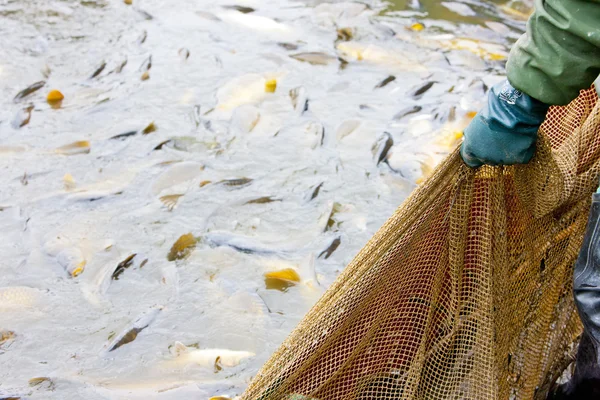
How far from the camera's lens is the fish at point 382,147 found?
4090mm

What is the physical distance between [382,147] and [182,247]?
1.44 metres

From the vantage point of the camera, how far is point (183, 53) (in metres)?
5.18

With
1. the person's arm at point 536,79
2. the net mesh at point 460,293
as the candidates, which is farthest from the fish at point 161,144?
the person's arm at point 536,79

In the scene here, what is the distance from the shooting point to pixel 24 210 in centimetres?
356

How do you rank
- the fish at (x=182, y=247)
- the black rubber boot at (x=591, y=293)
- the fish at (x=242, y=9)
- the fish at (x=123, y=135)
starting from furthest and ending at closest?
1. the fish at (x=242, y=9)
2. the fish at (x=123, y=135)
3. the fish at (x=182, y=247)
4. the black rubber boot at (x=591, y=293)

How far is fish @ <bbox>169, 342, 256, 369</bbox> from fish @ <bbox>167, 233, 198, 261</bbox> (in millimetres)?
582

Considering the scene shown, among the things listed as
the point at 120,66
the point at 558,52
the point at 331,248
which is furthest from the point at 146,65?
the point at 558,52

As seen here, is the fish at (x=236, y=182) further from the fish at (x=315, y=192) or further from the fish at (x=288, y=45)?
the fish at (x=288, y=45)

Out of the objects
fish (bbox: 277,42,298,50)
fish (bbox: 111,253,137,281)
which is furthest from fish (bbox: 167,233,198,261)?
fish (bbox: 277,42,298,50)

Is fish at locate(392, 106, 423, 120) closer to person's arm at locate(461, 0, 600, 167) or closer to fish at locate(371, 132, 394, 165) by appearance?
fish at locate(371, 132, 394, 165)

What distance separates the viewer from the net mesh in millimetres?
2018

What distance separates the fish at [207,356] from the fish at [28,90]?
249 cm

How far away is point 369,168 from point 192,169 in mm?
1023

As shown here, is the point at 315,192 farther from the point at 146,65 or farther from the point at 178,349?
the point at 146,65
